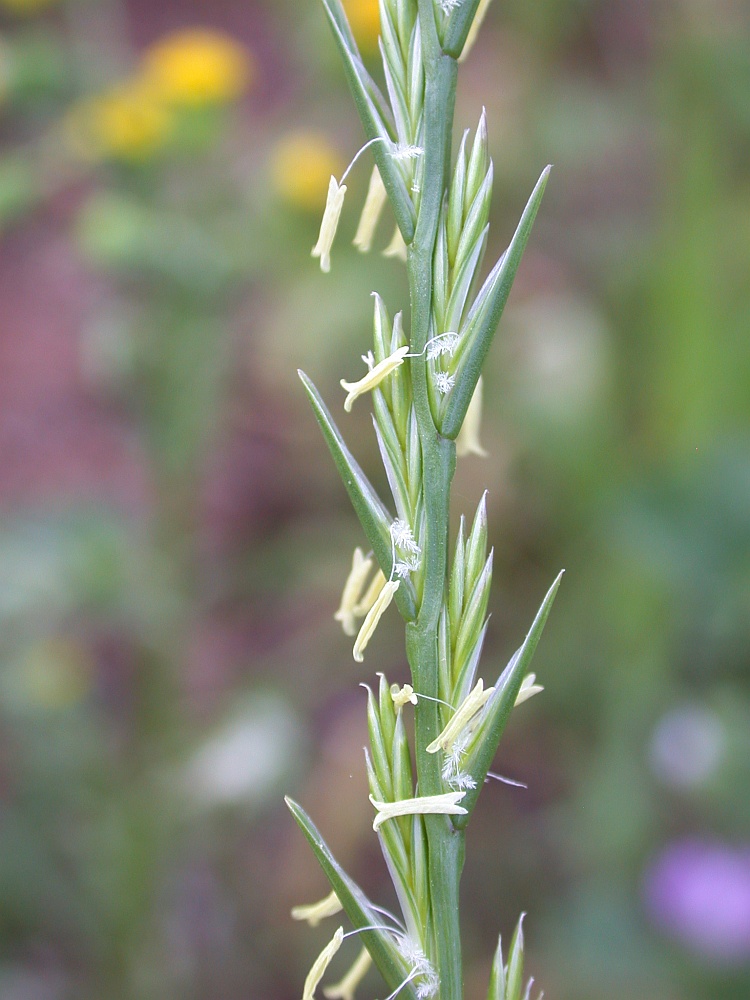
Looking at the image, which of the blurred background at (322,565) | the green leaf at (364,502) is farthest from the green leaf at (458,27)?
the blurred background at (322,565)

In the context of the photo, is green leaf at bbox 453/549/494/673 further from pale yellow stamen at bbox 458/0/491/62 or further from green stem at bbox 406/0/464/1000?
pale yellow stamen at bbox 458/0/491/62

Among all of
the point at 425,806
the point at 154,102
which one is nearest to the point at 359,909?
the point at 425,806

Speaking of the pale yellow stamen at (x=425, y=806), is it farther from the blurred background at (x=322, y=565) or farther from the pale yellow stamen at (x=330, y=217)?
the blurred background at (x=322, y=565)

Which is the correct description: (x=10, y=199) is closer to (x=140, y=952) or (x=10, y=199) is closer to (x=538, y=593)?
(x=140, y=952)

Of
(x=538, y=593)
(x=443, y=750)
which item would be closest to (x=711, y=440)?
(x=538, y=593)

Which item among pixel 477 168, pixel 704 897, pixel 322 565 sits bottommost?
pixel 704 897

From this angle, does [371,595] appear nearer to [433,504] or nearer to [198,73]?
[433,504]
